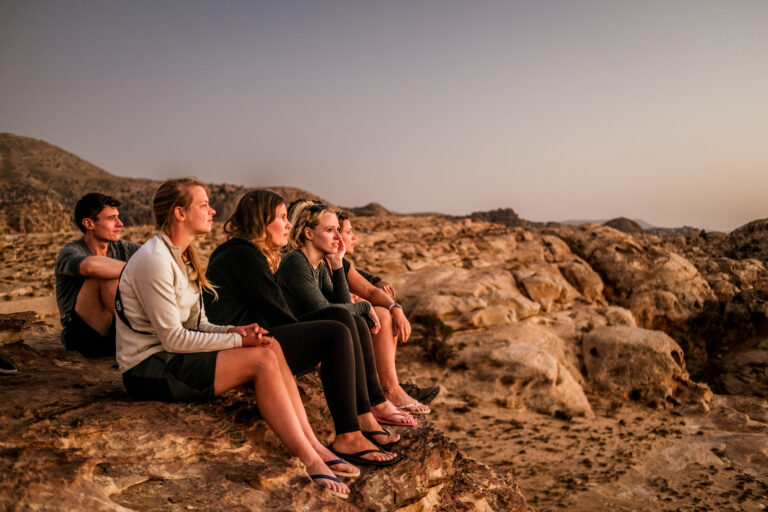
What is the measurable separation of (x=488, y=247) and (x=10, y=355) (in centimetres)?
1801

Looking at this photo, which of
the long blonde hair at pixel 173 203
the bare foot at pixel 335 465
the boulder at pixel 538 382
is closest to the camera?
the long blonde hair at pixel 173 203

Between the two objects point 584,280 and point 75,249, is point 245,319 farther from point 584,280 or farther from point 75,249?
point 584,280

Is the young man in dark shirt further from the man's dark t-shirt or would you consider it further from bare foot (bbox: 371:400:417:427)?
bare foot (bbox: 371:400:417:427)

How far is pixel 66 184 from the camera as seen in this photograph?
67188 mm

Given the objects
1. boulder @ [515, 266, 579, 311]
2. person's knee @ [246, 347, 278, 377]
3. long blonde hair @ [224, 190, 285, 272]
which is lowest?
boulder @ [515, 266, 579, 311]

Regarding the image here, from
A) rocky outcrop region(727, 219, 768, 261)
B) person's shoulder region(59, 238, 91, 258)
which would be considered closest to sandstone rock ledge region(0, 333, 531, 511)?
person's shoulder region(59, 238, 91, 258)

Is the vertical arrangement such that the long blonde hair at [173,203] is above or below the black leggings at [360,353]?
above

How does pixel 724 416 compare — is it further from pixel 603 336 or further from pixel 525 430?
pixel 525 430

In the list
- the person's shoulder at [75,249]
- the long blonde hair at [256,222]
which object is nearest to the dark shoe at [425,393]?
the long blonde hair at [256,222]

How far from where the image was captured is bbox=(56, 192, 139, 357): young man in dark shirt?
4.82m

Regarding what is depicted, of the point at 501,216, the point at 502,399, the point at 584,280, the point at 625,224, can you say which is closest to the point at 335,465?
the point at 502,399

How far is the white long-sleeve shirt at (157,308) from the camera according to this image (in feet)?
10.7

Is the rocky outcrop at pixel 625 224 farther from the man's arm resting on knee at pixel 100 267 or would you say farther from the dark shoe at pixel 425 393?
the man's arm resting on knee at pixel 100 267

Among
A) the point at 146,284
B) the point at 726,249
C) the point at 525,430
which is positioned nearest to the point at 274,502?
the point at 146,284
